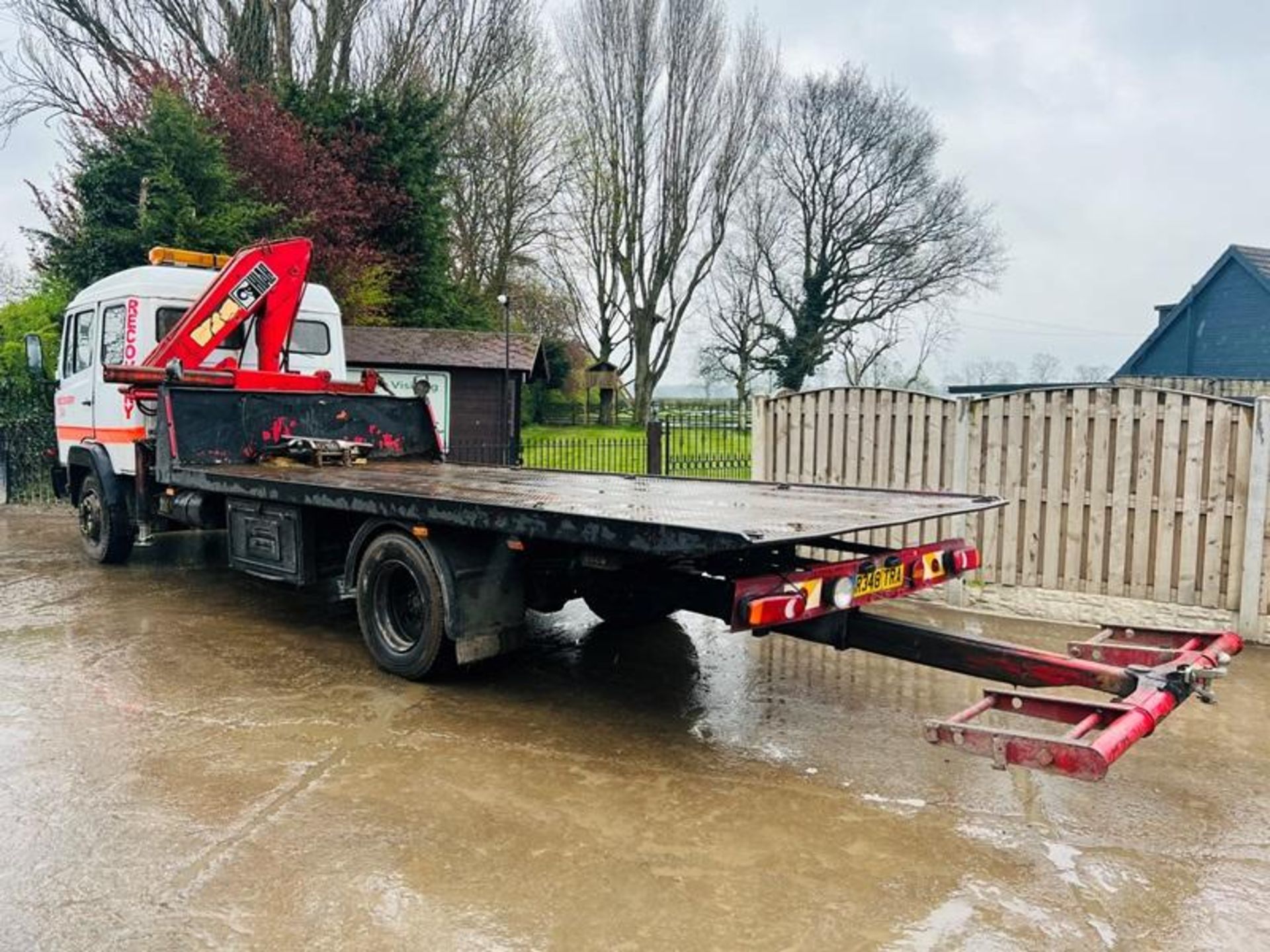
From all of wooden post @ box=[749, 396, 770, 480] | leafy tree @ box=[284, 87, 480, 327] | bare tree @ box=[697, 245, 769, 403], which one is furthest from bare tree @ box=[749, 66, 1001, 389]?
wooden post @ box=[749, 396, 770, 480]

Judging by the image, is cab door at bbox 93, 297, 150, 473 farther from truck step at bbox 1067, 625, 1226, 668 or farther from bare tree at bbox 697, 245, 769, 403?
bare tree at bbox 697, 245, 769, 403

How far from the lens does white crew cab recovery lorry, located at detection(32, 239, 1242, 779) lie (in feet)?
12.1

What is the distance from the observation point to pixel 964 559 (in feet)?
15.4

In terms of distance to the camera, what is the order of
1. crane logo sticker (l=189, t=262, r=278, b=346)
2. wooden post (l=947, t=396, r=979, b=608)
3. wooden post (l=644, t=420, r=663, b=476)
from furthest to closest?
wooden post (l=644, t=420, r=663, b=476), crane logo sticker (l=189, t=262, r=278, b=346), wooden post (l=947, t=396, r=979, b=608)

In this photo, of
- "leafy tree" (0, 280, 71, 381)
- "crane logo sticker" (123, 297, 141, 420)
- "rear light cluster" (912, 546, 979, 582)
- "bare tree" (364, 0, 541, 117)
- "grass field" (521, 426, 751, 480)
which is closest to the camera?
"rear light cluster" (912, 546, 979, 582)

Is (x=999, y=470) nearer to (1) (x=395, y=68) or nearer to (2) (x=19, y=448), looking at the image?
(2) (x=19, y=448)

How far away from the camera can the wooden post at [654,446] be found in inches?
501

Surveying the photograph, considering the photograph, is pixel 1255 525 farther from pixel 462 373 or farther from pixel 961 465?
pixel 462 373

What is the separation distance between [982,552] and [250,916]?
6.15m

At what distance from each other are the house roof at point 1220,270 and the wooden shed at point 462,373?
16.5 metres

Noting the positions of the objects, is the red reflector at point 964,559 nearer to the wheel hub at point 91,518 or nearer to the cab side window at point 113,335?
the cab side window at point 113,335

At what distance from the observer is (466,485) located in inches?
227

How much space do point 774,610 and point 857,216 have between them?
31.7 metres

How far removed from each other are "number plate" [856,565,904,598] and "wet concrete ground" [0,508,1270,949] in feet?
2.69
